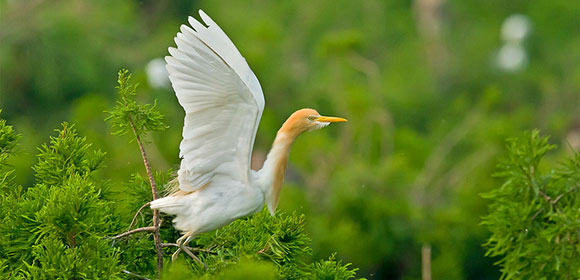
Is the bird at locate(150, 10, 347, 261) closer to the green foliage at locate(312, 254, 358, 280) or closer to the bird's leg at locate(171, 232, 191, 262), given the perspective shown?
the bird's leg at locate(171, 232, 191, 262)

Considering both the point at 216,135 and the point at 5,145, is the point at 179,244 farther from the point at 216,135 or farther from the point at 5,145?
the point at 5,145

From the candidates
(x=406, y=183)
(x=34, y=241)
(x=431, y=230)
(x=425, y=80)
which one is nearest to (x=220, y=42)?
(x=34, y=241)

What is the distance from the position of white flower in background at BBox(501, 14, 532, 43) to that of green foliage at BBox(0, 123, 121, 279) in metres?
23.7

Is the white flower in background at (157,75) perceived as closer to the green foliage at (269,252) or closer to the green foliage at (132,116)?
the green foliage at (269,252)

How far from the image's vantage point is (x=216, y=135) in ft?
10.9

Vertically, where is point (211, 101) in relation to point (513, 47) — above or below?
above

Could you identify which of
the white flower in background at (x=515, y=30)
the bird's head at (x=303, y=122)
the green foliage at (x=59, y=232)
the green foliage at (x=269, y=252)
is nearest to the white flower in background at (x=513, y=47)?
the white flower in background at (x=515, y=30)

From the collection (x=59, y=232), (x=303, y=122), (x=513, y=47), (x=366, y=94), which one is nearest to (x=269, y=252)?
(x=303, y=122)

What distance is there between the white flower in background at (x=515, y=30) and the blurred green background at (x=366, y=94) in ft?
0.22

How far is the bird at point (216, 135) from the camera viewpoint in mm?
3227

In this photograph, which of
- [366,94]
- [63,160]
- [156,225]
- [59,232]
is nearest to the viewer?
[59,232]

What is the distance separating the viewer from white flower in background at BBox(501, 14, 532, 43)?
26.3 meters

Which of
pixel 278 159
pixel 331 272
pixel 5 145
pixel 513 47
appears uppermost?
pixel 5 145

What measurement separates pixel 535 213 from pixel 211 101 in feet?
5.34
